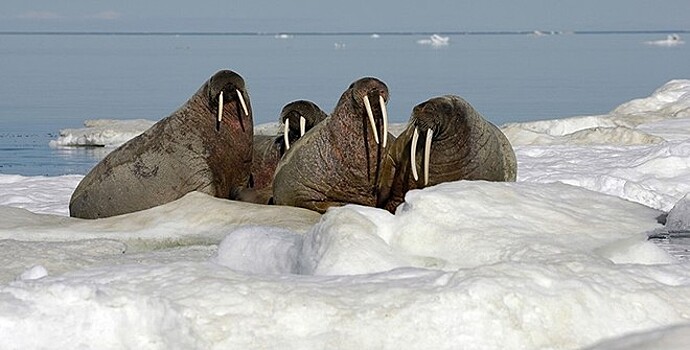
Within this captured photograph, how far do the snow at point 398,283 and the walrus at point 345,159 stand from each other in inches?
74.3

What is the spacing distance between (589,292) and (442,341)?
0.45 metres

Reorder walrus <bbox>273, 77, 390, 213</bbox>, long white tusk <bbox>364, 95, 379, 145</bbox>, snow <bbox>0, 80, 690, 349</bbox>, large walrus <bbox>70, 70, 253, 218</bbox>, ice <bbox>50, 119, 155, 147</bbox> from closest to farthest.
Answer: snow <bbox>0, 80, 690, 349</bbox>
long white tusk <bbox>364, 95, 379, 145</bbox>
walrus <bbox>273, 77, 390, 213</bbox>
large walrus <bbox>70, 70, 253, 218</bbox>
ice <bbox>50, 119, 155, 147</bbox>

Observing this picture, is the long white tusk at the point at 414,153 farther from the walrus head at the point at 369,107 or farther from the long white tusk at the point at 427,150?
the walrus head at the point at 369,107

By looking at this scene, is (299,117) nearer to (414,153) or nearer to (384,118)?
(384,118)

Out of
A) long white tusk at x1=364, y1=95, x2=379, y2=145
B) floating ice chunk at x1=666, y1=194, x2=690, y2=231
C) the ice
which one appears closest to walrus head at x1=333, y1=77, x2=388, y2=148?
long white tusk at x1=364, y1=95, x2=379, y2=145

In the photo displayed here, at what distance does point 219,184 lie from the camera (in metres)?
8.05

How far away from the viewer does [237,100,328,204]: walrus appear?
8234 millimetres

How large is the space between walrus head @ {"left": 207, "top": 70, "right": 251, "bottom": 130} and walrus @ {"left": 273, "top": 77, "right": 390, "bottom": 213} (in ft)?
2.71

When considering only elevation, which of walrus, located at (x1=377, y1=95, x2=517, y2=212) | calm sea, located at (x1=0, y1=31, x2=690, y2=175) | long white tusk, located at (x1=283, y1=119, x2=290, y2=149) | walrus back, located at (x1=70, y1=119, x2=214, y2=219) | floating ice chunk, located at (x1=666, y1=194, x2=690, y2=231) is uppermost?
floating ice chunk, located at (x1=666, y1=194, x2=690, y2=231)

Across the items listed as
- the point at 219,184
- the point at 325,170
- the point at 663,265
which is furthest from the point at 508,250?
the point at 219,184

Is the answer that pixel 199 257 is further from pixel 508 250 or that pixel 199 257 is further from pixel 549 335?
pixel 549 335

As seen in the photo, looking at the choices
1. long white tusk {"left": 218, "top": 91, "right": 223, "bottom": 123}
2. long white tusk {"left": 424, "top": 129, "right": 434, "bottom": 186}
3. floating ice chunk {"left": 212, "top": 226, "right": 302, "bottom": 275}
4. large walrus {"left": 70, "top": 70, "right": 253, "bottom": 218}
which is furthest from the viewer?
large walrus {"left": 70, "top": 70, "right": 253, "bottom": 218}

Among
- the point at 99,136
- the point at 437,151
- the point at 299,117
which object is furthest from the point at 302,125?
the point at 99,136

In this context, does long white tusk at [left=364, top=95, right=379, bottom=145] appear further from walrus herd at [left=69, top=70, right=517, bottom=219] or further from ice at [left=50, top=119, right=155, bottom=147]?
ice at [left=50, top=119, right=155, bottom=147]
